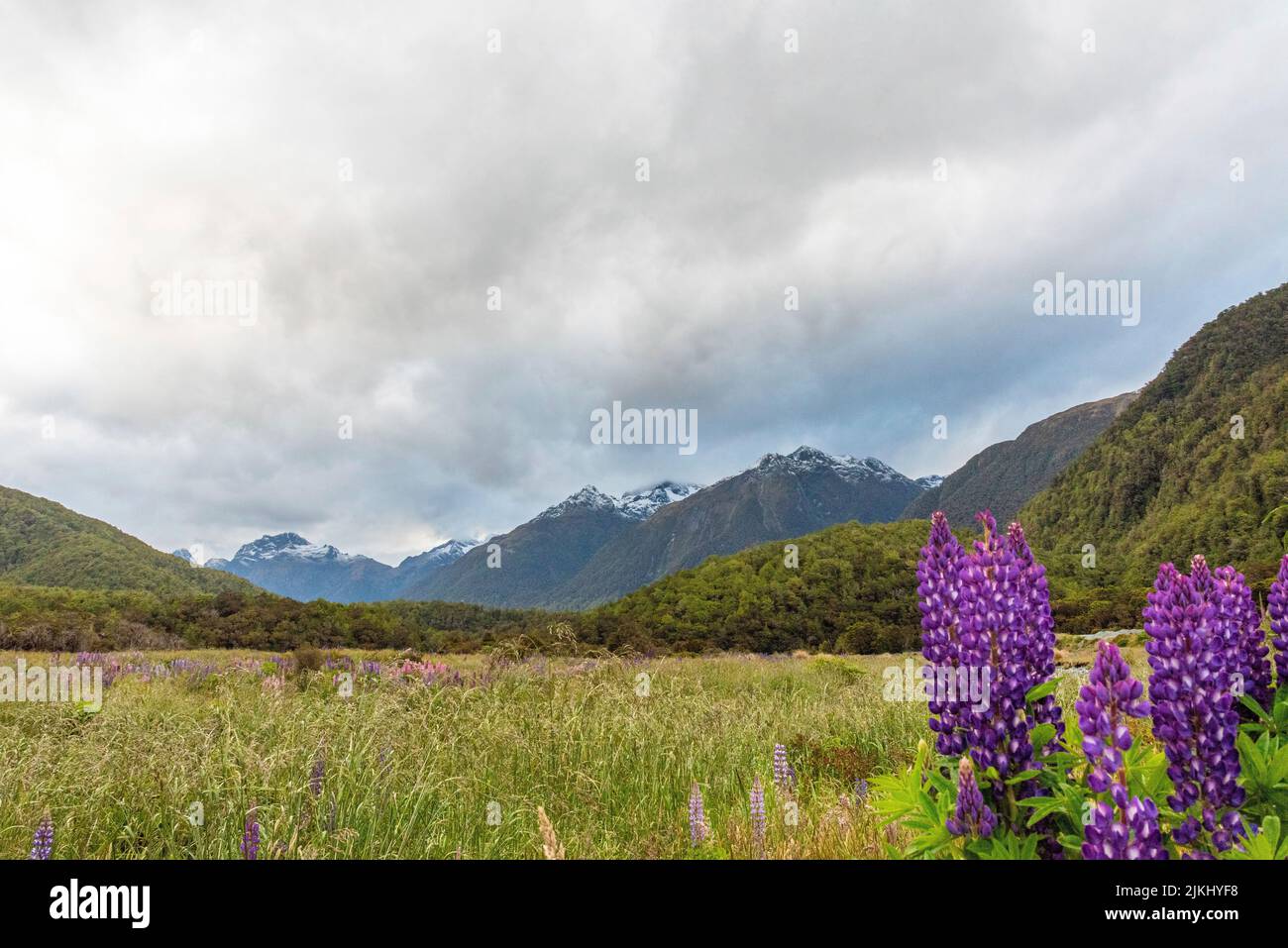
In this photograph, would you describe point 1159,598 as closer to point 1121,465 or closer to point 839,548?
point 839,548

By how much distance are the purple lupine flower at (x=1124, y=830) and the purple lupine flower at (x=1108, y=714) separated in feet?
0.17

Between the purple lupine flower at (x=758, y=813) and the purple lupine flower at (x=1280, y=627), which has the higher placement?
the purple lupine flower at (x=1280, y=627)

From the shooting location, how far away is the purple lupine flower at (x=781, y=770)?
509cm

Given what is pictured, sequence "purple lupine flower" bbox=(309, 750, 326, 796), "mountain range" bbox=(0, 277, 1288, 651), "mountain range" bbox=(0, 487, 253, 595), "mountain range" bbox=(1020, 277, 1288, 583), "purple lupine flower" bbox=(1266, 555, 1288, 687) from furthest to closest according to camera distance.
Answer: "mountain range" bbox=(0, 487, 253, 595), "mountain range" bbox=(1020, 277, 1288, 583), "mountain range" bbox=(0, 277, 1288, 651), "purple lupine flower" bbox=(309, 750, 326, 796), "purple lupine flower" bbox=(1266, 555, 1288, 687)

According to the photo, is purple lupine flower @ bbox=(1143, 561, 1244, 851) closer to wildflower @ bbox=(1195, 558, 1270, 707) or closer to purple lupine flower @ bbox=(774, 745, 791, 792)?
wildflower @ bbox=(1195, 558, 1270, 707)

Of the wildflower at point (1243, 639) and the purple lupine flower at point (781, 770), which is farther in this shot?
the purple lupine flower at point (781, 770)

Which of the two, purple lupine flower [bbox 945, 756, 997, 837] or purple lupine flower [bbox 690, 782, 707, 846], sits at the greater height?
purple lupine flower [bbox 945, 756, 997, 837]

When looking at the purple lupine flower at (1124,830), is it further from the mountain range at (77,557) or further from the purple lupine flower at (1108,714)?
the mountain range at (77,557)

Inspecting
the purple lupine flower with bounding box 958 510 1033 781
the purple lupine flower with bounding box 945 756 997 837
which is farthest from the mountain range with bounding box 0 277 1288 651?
the purple lupine flower with bounding box 945 756 997 837

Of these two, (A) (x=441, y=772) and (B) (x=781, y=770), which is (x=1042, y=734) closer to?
(B) (x=781, y=770)

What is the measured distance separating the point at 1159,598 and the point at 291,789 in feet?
17.5

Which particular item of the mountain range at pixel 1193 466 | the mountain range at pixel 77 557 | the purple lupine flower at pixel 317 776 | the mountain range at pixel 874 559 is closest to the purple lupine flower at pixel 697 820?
the purple lupine flower at pixel 317 776

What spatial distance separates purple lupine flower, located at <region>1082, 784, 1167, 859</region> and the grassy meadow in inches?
75.1

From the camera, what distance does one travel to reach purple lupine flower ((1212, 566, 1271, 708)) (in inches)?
95.3
